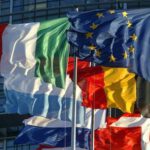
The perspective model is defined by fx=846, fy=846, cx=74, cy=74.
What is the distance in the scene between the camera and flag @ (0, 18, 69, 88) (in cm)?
3406

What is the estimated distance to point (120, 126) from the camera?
38.2 metres

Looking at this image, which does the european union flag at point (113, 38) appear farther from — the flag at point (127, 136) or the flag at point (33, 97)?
the flag at point (127, 136)

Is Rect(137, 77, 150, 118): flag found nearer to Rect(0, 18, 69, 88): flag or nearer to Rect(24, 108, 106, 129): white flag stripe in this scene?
Rect(24, 108, 106, 129): white flag stripe

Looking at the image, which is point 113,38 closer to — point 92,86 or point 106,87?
point 106,87

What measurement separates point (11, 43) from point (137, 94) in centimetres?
561

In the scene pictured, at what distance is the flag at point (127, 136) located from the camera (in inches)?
1475

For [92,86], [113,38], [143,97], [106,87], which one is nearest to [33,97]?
[92,86]

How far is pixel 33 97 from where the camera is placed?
114 ft

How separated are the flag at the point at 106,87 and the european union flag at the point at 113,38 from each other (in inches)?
72.8

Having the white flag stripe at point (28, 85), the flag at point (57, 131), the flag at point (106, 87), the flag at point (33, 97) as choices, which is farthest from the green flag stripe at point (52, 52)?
the flag at point (57, 131)

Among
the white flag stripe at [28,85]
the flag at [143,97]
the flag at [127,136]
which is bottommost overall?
the flag at [127,136]

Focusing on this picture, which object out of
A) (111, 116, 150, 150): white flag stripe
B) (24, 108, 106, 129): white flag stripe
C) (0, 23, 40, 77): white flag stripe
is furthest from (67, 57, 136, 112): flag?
(111, 116, 150, 150): white flag stripe

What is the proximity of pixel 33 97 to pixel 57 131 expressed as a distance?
11.0 feet

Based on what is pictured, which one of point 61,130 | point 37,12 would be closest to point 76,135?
point 61,130
